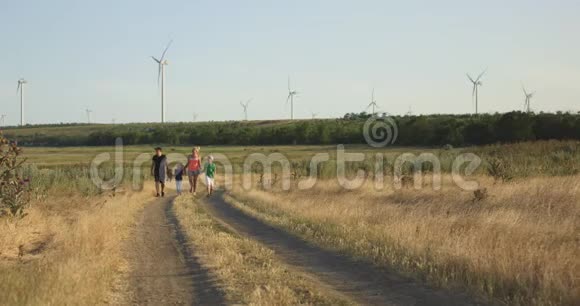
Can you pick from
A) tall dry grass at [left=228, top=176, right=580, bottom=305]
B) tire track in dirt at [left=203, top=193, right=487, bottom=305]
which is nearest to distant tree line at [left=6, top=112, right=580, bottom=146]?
tall dry grass at [left=228, top=176, right=580, bottom=305]

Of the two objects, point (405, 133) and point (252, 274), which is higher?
point (405, 133)

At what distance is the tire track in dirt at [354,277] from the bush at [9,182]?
5.35 m

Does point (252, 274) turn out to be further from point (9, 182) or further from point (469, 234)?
point (9, 182)

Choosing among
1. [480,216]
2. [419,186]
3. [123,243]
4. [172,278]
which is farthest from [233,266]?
[419,186]

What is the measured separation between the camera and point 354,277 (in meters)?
10.1

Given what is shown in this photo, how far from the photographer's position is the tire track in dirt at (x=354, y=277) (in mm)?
8602

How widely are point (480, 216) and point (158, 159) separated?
13.2 meters

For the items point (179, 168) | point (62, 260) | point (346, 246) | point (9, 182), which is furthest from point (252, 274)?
point (179, 168)

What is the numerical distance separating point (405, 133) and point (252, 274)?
101598 millimetres

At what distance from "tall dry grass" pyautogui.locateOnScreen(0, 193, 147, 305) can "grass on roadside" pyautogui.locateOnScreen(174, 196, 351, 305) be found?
151 cm
